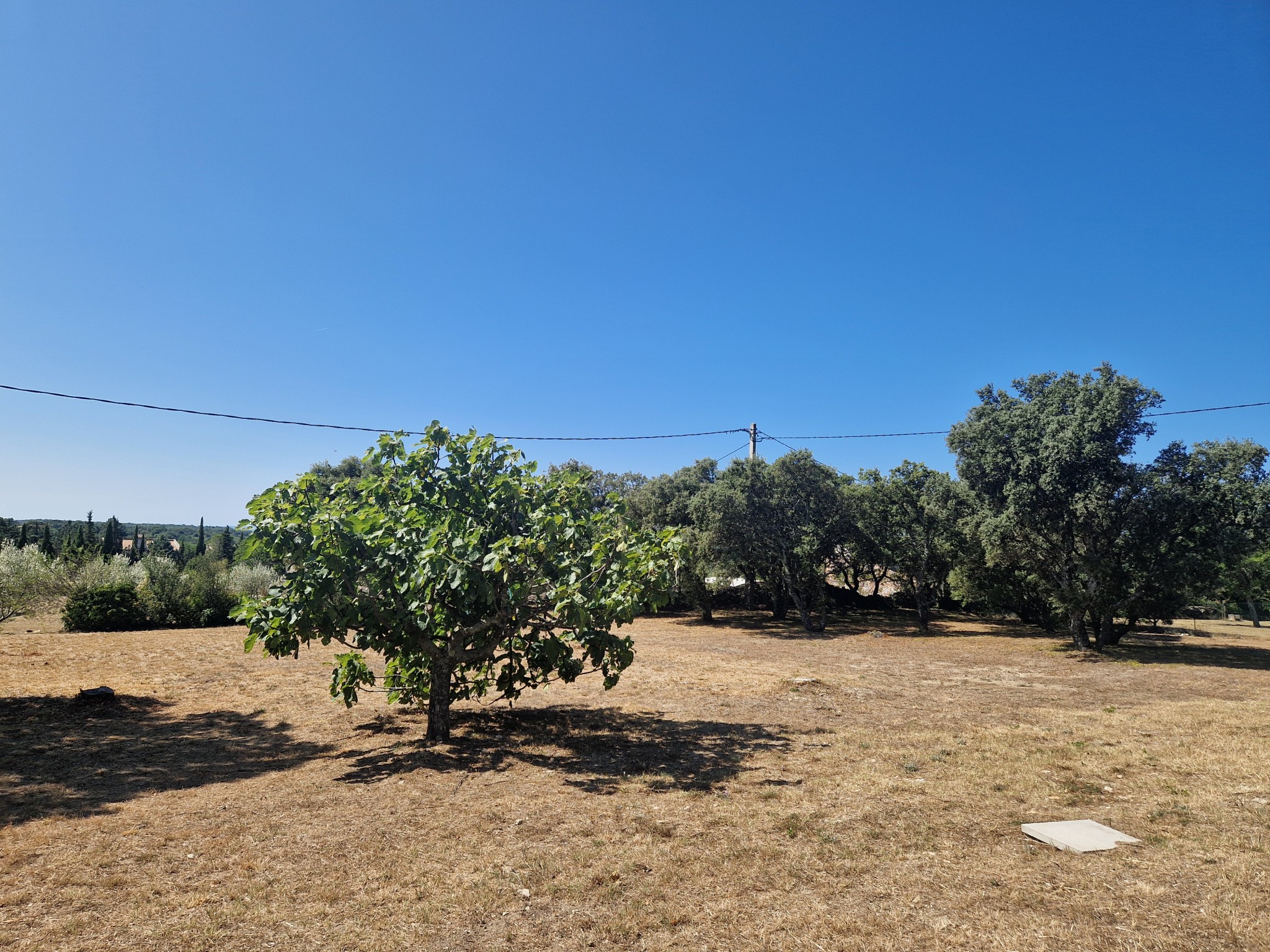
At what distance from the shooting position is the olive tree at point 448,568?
22.7ft

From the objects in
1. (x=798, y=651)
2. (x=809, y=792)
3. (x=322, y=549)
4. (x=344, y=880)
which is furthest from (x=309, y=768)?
(x=798, y=651)

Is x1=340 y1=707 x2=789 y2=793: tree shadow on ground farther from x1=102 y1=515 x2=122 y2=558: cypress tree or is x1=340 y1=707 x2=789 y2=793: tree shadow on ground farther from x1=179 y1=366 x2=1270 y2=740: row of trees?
x1=102 y1=515 x2=122 y2=558: cypress tree

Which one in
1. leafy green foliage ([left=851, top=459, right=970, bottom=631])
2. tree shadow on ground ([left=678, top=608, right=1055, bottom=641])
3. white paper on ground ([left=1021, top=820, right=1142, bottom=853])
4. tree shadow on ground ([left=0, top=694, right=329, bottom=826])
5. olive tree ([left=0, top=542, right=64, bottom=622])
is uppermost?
leafy green foliage ([left=851, top=459, right=970, bottom=631])

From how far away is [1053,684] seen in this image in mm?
13383

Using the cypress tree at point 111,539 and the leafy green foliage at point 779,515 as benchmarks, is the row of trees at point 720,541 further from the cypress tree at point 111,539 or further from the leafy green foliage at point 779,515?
the cypress tree at point 111,539

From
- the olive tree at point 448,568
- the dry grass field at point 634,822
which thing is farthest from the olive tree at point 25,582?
the olive tree at point 448,568

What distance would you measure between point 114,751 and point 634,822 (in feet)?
23.1

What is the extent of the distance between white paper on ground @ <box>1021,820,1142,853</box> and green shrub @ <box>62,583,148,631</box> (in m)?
28.0

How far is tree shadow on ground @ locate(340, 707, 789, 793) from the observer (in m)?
6.94

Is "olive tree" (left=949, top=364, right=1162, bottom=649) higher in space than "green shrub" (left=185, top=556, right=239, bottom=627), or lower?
higher

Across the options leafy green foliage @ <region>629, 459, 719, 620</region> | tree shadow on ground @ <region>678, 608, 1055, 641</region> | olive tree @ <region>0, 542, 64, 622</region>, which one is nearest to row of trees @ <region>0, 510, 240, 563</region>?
olive tree @ <region>0, 542, 64, 622</region>

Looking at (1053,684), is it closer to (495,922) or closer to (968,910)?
(968,910)

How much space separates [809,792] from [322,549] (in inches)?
220

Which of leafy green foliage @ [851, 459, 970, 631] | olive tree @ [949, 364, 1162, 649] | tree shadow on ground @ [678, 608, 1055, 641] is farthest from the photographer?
leafy green foliage @ [851, 459, 970, 631]
